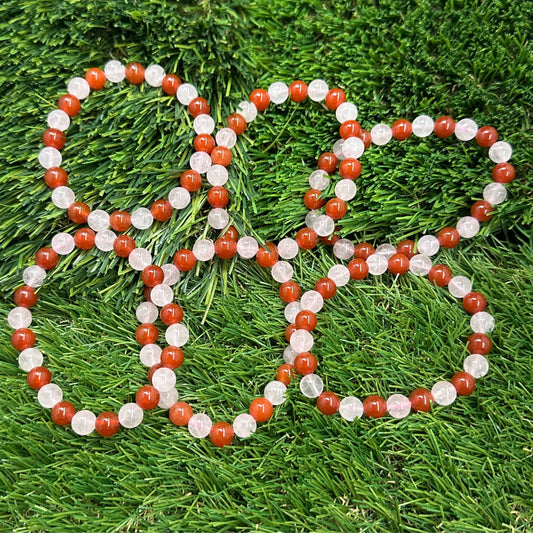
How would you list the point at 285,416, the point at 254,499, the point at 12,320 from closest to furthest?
the point at 254,499 < the point at 285,416 < the point at 12,320

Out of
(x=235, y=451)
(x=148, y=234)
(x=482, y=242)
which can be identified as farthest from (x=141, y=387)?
(x=482, y=242)

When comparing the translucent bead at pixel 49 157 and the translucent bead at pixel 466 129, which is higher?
the translucent bead at pixel 466 129

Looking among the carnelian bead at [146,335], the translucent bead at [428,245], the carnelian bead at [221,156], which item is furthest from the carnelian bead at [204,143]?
the translucent bead at [428,245]

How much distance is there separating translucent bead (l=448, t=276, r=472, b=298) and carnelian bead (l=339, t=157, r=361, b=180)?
1.10 feet

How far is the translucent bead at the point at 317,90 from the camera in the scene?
1298mm

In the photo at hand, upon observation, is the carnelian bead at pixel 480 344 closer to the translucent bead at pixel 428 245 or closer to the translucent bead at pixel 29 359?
the translucent bead at pixel 428 245

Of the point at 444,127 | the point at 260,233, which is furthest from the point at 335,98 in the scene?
the point at 260,233

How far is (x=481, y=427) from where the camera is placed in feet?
3.60

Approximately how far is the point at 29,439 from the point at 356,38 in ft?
3.92

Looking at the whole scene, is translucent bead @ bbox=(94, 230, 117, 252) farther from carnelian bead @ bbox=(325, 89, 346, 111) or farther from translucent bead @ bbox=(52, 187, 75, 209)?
carnelian bead @ bbox=(325, 89, 346, 111)

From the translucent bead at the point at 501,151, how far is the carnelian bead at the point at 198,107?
685 millimetres

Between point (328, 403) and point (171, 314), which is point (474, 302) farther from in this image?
point (171, 314)

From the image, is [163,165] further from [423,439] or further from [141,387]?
[423,439]

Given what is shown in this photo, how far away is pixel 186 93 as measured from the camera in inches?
50.4
